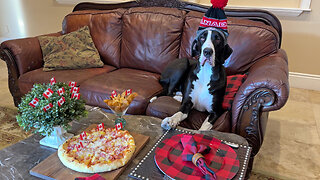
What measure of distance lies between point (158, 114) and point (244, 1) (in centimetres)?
233

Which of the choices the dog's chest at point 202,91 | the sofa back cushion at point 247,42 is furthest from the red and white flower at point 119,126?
the sofa back cushion at point 247,42

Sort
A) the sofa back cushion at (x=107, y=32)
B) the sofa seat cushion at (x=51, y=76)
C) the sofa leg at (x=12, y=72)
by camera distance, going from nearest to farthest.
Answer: the sofa seat cushion at (x=51, y=76) → the sofa leg at (x=12, y=72) → the sofa back cushion at (x=107, y=32)

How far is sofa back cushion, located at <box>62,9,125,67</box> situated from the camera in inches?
102

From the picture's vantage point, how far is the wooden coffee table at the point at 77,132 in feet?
3.39

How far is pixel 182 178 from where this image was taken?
37.4 inches

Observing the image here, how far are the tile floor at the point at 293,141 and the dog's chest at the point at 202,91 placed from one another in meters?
0.59

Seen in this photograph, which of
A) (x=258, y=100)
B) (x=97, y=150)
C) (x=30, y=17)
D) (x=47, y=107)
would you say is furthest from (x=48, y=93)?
(x=30, y=17)

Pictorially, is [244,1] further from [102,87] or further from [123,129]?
[123,129]

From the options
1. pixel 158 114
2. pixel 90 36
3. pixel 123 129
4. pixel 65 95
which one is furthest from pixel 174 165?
pixel 90 36

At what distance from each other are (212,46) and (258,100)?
0.42 meters

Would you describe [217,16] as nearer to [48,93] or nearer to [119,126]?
[119,126]

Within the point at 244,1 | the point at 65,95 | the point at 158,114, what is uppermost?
the point at 244,1

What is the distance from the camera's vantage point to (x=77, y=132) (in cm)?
135

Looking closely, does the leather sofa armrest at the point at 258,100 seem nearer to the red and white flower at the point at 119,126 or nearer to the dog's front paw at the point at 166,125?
the dog's front paw at the point at 166,125
